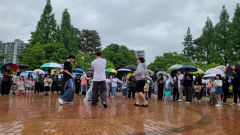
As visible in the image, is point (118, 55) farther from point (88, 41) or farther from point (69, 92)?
point (69, 92)

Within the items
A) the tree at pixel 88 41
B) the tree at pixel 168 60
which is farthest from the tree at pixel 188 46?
the tree at pixel 88 41

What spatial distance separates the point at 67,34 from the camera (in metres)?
46.2

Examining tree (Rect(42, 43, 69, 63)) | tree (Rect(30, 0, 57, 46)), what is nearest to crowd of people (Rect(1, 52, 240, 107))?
tree (Rect(42, 43, 69, 63))

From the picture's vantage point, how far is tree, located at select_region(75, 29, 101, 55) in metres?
60.5

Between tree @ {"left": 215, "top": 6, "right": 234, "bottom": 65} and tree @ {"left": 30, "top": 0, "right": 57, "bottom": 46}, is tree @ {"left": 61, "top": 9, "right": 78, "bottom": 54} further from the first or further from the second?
tree @ {"left": 215, "top": 6, "right": 234, "bottom": 65}

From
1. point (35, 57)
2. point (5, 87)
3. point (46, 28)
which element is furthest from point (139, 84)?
point (46, 28)

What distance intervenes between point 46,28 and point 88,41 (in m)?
19.0

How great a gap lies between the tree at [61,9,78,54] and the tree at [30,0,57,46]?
2492 mm

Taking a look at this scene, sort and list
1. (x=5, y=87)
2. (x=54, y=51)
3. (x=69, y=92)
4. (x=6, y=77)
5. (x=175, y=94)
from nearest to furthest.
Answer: (x=69, y=92), (x=6, y=77), (x=5, y=87), (x=175, y=94), (x=54, y=51)

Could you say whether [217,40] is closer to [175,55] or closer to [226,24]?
[226,24]

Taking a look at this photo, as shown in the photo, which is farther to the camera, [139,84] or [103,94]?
[139,84]

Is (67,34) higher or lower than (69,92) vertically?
higher

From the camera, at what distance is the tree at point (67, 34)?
151ft

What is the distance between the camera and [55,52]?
39.8 metres
